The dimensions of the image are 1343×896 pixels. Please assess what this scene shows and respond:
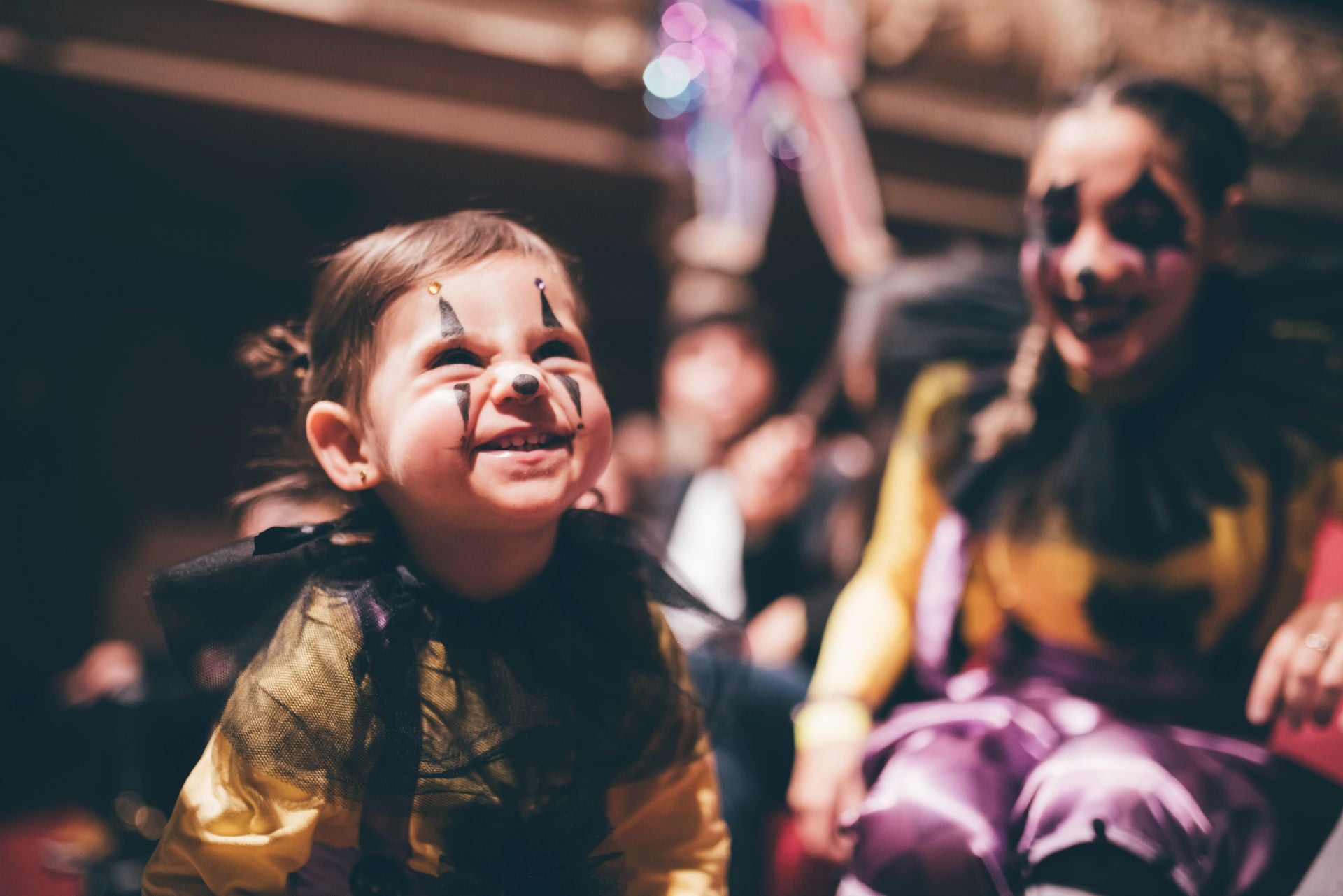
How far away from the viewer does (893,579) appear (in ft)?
3.17

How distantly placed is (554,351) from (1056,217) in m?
0.48

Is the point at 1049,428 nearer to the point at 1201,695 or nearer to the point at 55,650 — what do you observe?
A: the point at 1201,695

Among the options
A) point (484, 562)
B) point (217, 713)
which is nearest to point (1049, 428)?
point (484, 562)

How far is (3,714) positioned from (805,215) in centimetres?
287

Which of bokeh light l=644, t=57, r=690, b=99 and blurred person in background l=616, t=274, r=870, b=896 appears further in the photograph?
bokeh light l=644, t=57, r=690, b=99

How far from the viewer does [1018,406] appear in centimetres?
93

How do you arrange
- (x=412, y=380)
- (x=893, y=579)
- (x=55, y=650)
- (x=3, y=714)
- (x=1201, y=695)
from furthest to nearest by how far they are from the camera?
1. (x=55, y=650)
2. (x=3, y=714)
3. (x=893, y=579)
4. (x=1201, y=695)
5. (x=412, y=380)

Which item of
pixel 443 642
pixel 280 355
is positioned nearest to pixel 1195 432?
pixel 443 642

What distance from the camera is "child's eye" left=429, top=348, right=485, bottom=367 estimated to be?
2.09 ft

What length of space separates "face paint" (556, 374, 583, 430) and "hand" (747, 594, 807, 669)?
77 centimetres

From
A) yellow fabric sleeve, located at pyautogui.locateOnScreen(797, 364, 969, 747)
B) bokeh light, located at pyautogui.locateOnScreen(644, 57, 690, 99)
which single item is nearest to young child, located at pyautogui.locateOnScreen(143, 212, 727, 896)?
yellow fabric sleeve, located at pyautogui.locateOnScreen(797, 364, 969, 747)

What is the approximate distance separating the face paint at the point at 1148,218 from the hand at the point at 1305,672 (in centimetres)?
31

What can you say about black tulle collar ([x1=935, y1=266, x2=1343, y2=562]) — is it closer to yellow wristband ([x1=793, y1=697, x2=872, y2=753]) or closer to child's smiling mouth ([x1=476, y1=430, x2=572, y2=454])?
yellow wristband ([x1=793, y1=697, x2=872, y2=753])

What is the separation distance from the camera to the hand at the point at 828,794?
2.60ft
